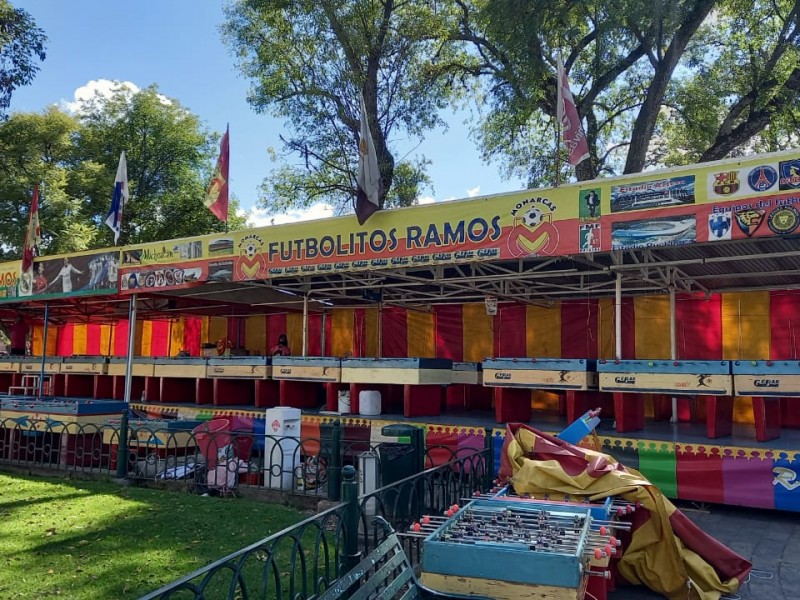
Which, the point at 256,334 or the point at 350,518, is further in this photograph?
the point at 256,334

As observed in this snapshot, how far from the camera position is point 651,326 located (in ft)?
45.3

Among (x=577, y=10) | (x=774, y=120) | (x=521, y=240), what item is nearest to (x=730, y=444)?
(x=521, y=240)

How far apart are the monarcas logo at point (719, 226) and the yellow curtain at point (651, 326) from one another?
566 cm

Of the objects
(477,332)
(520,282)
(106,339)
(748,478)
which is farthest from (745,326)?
(106,339)

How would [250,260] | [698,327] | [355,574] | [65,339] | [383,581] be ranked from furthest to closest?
[65,339]
[698,327]
[250,260]
[383,581]
[355,574]

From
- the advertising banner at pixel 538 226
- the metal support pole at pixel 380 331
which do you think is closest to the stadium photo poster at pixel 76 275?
the advertising banner at pixel 538 226

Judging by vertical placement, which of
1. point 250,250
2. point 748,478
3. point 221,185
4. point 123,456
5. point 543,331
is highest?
point 221,185

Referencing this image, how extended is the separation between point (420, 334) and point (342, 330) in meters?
2.83

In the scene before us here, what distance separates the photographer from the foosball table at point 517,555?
3836 mm

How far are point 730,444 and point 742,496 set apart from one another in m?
0.72

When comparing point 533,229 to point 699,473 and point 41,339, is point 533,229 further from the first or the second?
point 41,339

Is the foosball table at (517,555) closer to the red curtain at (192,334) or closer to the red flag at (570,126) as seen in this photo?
the red flag at (570,126)

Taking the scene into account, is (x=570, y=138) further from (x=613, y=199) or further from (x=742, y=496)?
(x=742, y=496)

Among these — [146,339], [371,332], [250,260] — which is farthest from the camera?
[146,339]
